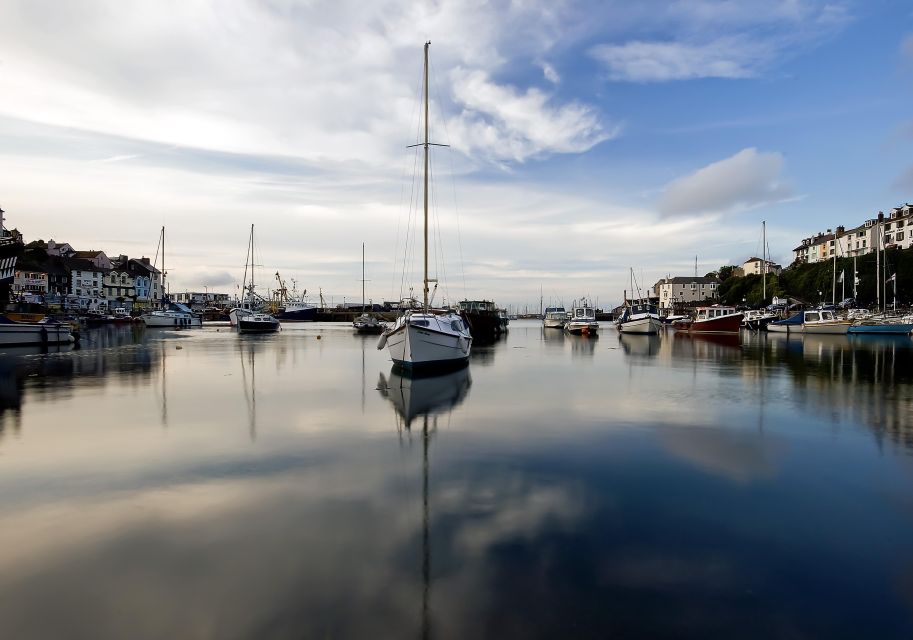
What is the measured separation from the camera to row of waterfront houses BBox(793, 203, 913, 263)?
102750 millimetres

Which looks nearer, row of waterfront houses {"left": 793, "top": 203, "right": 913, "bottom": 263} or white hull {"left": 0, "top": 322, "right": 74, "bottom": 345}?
white hull {"left": 0, "top": 322, "right": 74, "bottom": 345}

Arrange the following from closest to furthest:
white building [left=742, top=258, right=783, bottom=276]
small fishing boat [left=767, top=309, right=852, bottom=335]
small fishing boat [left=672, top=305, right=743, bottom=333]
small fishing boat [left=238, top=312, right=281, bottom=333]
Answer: small fishing boat [left=767, top=309, right=852, bottom=335] → small fishing boat [left=672, top=305, right=743, bottom=333] → small fishing boat [left=238, top=312, right=281, bottom=333] → white building [left=742, top=258, right=783, bottom=276]

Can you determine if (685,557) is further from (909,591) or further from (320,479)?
(320,479)

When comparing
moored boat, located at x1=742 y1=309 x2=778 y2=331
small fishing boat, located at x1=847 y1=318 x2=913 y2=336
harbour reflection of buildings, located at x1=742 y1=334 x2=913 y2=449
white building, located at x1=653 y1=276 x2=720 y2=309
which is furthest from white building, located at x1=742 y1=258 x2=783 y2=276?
harbour reflection of buildings, located at x1=742 y1=334 x2=913 y2=449

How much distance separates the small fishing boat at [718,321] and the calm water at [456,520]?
52.1m

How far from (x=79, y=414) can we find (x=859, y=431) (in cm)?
1948

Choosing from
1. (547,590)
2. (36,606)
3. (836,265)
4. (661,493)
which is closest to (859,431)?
(661,493)

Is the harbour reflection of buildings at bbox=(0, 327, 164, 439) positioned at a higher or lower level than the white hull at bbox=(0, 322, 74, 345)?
lower

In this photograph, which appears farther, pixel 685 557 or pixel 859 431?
pixel 859 431

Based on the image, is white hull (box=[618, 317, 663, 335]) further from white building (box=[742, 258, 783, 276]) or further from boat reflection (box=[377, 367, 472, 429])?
white building (box=[742, 258, 783, 276])

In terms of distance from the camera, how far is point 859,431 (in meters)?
12.4

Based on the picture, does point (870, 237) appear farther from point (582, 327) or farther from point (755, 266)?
point (582, 327)

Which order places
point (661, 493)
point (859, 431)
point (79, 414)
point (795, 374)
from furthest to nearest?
point (795, 374)
point (79, 414)
point (859, 431)
point (661, 493)

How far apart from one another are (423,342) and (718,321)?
53227 mm
